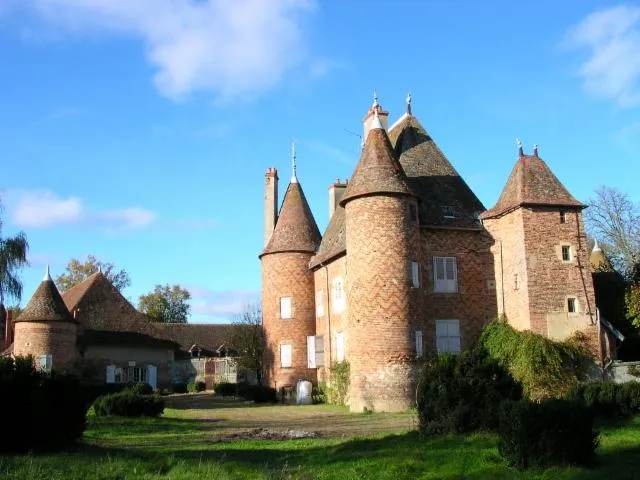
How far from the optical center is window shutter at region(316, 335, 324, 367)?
3309 cm

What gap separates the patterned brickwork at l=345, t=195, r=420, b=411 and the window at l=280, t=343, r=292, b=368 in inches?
330

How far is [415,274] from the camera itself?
87.0 ft

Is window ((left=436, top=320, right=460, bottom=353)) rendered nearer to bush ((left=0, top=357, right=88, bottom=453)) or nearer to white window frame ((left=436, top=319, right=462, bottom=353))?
white window frame ((left=436, top=319, right=462, bottom=353))

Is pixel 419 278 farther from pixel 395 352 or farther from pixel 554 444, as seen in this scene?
pixel 554 444

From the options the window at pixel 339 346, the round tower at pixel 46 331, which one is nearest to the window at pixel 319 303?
the window at pixel 339 346

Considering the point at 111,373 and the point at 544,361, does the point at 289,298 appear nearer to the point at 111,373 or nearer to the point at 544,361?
the point at 544,361

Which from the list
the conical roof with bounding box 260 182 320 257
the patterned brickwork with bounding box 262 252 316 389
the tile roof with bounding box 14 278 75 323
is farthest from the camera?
the tile roof with bounding box 14 278 75 323

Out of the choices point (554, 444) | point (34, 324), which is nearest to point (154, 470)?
point (554, 444)

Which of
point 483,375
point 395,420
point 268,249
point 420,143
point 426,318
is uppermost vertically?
point 420,143

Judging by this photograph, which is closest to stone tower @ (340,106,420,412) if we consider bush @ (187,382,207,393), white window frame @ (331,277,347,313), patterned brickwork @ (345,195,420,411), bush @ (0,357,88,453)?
patterned brickwork @ (345,195,420,411)

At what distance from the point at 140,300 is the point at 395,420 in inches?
2260

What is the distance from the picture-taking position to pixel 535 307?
2538cm

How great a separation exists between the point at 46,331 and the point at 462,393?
96.3 ft

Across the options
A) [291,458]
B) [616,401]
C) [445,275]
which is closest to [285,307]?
[445,275]
